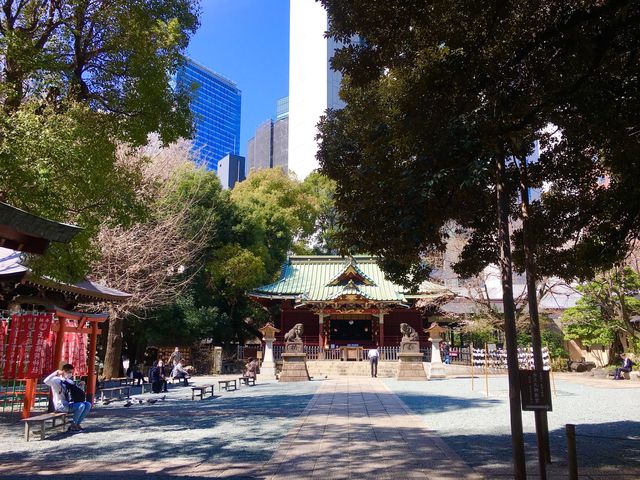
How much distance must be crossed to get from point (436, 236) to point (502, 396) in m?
10.2

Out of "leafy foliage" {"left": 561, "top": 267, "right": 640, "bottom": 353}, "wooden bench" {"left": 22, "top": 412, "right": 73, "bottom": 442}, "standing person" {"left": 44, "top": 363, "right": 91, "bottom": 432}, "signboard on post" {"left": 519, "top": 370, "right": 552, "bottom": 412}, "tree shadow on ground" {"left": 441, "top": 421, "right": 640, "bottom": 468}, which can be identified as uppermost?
"leafy foliage" {"left": 561, "top": 267, "right": 640, "bottom": 353}

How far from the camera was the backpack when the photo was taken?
9570 mm

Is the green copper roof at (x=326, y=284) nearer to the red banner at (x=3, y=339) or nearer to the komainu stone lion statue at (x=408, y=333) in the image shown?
the komainu stone lion statue at (x=408, y=333)

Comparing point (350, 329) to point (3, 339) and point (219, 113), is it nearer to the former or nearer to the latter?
point (3, 339)

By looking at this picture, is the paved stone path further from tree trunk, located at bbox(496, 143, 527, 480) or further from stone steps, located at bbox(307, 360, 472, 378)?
stone steps, located at bbox(307, 360, 472, 378)

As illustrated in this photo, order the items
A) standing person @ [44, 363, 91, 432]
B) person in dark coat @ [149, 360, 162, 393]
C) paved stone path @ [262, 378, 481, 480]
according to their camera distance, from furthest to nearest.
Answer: person in dark coat @ [149, 360, 162, 393] < standing person @ [44, 363, 91, 432] < paved stone path @ [262, 378, 481, 480]

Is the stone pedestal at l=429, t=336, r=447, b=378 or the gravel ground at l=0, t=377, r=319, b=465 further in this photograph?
the stone pedestal at l=429, t=336, r=447, b=378

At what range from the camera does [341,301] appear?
2931cm

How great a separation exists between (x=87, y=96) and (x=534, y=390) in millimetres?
9586

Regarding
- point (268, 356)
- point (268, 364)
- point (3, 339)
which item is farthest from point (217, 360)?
point (3, 339)

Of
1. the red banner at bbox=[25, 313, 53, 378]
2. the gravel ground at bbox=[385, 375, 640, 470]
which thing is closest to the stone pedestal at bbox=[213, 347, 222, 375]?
the gravel ground at bbox=[385, 375, 640, 470]

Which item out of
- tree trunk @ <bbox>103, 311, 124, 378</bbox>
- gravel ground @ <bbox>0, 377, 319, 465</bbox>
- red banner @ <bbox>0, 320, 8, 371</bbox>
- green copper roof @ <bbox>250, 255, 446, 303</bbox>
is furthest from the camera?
green copper roof @ <bbox>250, 255, 446, 303</bbox>

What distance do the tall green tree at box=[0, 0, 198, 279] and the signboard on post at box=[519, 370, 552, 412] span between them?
7.21m

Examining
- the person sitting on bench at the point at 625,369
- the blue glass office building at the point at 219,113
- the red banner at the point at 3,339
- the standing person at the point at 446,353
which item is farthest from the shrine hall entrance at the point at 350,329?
the blue glass office building at the point at 219,113
